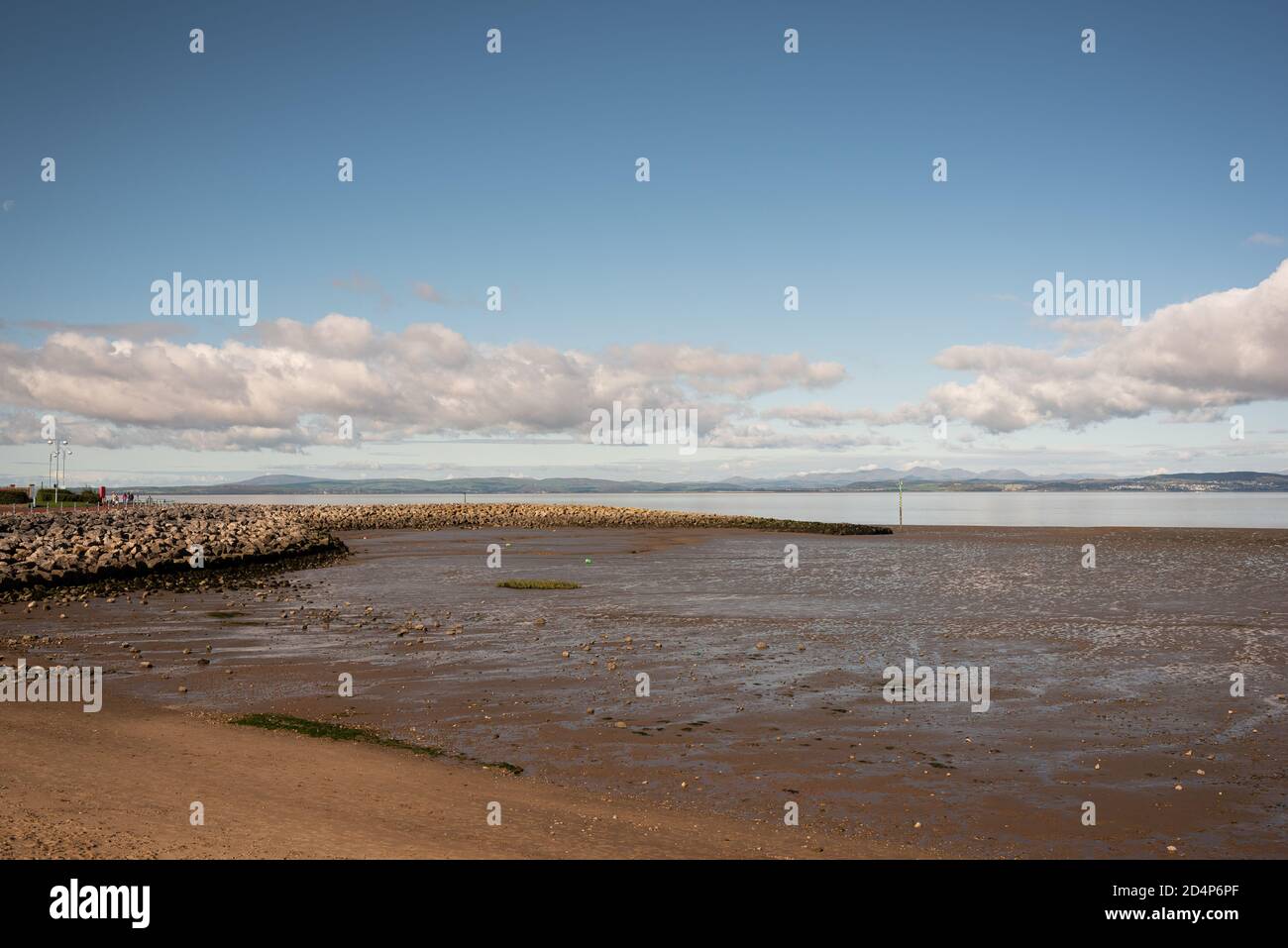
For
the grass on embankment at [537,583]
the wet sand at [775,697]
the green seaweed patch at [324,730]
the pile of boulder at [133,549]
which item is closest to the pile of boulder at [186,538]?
the pile of boulder at [133,549]

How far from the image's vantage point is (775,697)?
1442 centimetres

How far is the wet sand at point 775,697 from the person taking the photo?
30.1 feet

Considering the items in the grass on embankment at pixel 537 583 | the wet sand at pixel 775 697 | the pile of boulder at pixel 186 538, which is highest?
the pile of boulder at pixel 186 538

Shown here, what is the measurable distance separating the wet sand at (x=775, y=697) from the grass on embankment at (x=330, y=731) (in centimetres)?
29

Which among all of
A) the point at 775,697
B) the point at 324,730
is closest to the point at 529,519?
the point at 775,697

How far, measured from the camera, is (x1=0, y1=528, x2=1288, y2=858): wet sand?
919 cm

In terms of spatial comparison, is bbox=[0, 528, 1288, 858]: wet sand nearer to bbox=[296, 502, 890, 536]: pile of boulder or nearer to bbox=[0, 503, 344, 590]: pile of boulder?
bbox=[0, 503, 344, 590]: pile of boulder

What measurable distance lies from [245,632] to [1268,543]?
5720 centimetres

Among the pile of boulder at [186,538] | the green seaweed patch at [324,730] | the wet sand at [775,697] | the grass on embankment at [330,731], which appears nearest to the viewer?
the wet sand at [775,697]

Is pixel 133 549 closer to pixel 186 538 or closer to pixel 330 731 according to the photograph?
pixel 186 538

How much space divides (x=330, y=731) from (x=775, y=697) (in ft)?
21.9

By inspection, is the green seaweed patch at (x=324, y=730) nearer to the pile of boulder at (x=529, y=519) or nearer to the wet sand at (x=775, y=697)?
the wet sand at (x=775, y=697)

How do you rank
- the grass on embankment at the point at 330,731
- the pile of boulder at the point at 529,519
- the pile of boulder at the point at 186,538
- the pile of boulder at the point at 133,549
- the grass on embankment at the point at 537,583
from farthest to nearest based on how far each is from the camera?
the pile of boulder at the point at 529,519
the pile of boulder at the point at 186,538
the pile of boulder at the point at 133,549
the grass on embankment at the point at 537,583
the grass on embankment at the point at 330,731
